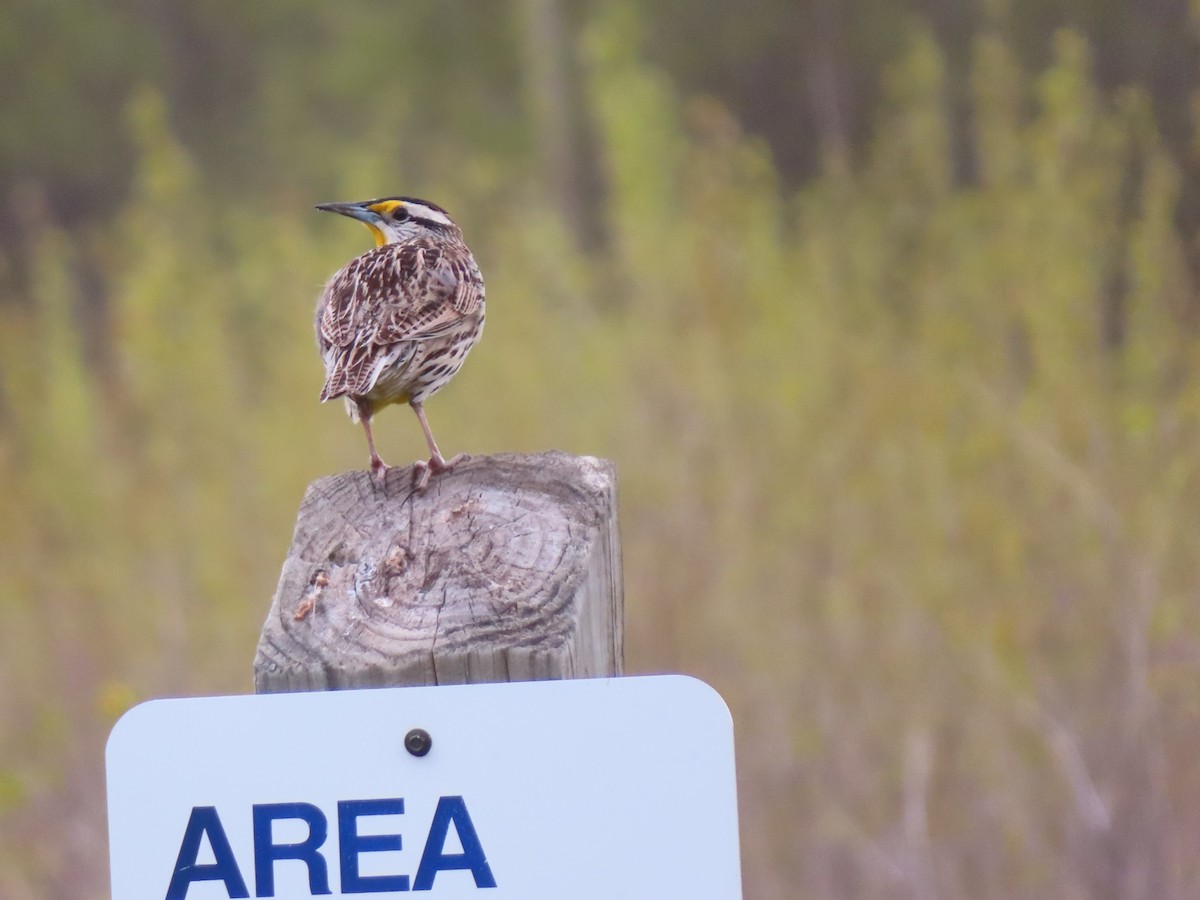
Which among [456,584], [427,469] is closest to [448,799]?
[456,584]

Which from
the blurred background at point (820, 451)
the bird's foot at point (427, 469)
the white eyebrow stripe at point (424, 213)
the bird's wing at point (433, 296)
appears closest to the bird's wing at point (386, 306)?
the bird's wing at point (433, 296)

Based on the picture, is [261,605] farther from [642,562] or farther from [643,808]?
[643,808]

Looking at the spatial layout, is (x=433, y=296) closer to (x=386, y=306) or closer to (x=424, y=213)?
(x=386, y=306)

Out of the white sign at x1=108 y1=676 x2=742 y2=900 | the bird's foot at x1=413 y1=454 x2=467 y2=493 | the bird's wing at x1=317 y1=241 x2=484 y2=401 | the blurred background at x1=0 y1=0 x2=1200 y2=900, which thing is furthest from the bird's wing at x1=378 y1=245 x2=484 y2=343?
the blurred background at x1=0 y1=0 x2=1200 y2=900

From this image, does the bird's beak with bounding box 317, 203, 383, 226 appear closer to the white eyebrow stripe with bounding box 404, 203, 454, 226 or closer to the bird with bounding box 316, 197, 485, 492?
the white eyebrow stripe with bounding box 404, 203, 454, 226

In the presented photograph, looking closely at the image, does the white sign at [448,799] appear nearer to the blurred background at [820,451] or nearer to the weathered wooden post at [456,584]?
the weathered wooden post at [456,584]

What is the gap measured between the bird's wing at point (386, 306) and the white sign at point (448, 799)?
1182 mm

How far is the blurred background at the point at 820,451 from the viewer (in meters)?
4.98

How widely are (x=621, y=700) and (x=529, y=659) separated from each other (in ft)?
0.47

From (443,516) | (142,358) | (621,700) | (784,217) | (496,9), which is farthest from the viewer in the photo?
(496,9)

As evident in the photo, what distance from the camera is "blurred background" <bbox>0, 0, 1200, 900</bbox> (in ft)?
16.4

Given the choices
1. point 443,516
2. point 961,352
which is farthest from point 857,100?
point 443,516

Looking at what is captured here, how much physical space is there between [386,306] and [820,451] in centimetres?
272

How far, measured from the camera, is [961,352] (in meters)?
5.66
